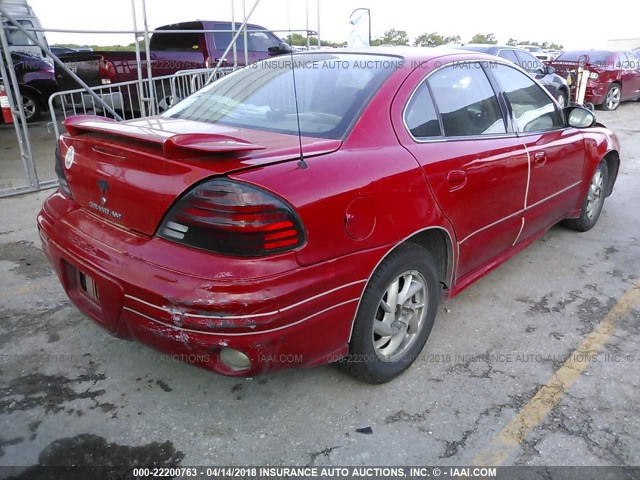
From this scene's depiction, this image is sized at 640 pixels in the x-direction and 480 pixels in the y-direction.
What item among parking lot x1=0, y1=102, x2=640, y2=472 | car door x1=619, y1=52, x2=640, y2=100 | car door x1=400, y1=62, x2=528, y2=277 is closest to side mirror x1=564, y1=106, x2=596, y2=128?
car door x1=400, y1=62, x2=528, y2=277

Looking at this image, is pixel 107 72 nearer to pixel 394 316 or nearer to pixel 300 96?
pixel 300 96

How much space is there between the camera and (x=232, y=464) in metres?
2.12

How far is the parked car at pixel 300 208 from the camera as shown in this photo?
1.93m

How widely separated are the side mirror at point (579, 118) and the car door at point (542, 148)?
64 millimetres

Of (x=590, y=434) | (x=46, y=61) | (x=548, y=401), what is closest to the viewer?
(x=590, y=434)

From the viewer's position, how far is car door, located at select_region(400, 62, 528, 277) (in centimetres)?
261

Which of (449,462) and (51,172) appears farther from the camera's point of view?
(51,172)

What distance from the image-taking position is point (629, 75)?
13.6 m

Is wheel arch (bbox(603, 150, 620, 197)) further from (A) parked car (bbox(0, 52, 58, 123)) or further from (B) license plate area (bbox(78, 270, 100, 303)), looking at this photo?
(A) parked car (bbox(0, 52, 58, 123))

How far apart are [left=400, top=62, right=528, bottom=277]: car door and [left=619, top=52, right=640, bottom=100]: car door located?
12.5 m

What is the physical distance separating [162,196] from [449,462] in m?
1.59

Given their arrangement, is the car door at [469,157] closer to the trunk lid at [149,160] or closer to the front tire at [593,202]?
the trunk lid at [149,160]

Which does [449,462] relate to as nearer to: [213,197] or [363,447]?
[363,447]

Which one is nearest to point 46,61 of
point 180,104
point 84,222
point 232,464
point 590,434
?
point 180,104
